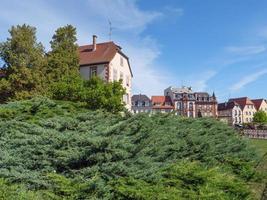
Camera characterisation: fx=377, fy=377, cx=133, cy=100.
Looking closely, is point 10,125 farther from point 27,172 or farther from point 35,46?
point 35,46

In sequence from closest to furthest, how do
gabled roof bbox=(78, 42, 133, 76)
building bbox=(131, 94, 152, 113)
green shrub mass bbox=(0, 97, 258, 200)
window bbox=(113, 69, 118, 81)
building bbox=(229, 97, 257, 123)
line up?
green shrub mass bbox=(0, 97, 258, 200) < gabled roof bbox=(78, 42, 133, 76) < window bbox=(113, 69, 118, 81) < building bbox=(131, 94, 152, 113) < building bbox=(229, 97, 257, 123)

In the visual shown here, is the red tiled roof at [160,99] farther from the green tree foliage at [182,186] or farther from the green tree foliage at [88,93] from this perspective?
the green tree foliage at [182,186]

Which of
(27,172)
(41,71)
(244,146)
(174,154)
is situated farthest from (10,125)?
(41,71)

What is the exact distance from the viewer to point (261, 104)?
109250mm

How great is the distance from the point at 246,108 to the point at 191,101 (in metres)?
24.3

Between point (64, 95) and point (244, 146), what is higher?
point (64, 95)

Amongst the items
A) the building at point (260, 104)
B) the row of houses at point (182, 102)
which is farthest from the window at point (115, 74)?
the building at point (260, 104)

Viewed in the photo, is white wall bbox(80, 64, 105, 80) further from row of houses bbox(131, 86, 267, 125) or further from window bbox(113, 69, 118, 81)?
row of houses bbox(131, 86, 267, 125)

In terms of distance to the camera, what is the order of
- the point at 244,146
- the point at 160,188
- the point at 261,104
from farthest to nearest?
the point at 261,104, the point at 244,146, the point at 160,188

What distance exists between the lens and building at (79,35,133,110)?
35216 mm

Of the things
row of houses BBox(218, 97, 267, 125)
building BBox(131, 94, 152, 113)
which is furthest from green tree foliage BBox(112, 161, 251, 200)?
row of houses BBox(218, 97, 267, 125)

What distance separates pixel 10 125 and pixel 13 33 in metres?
18.7

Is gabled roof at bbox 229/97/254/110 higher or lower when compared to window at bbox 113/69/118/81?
higher

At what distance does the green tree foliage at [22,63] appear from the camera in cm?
2448
